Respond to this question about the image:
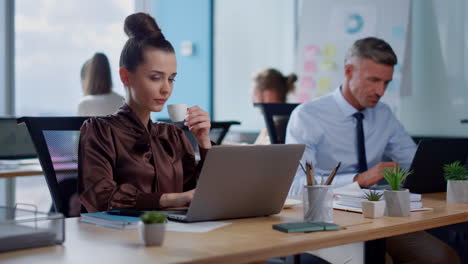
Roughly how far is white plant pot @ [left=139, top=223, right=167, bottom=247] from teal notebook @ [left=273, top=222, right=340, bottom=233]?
314mm

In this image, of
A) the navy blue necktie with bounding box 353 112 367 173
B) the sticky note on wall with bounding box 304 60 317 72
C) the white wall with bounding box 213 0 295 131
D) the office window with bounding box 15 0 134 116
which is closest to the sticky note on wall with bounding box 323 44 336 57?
the sticky note on wall with bounding box 304 60 317 72

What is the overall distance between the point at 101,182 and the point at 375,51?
1590 millimetres

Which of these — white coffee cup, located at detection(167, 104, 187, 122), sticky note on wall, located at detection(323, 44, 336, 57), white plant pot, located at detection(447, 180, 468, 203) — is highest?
sticky note on wall, located at detection(323, 44, 336, 57)

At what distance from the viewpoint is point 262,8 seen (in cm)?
547

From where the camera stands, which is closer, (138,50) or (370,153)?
(138,50)

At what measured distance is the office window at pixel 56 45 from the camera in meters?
4.98

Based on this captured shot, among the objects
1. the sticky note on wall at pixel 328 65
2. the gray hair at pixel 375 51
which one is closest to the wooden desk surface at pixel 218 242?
the gray hair at pixel 375 51

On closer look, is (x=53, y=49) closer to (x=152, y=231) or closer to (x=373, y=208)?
(x=373, y=208)

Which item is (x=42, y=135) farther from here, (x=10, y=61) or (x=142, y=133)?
(x=10, y=61)

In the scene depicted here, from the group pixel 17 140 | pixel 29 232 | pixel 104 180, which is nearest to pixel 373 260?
pixel 104 180

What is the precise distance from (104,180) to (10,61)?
3.49m

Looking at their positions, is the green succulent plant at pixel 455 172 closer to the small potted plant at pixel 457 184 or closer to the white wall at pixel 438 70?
the small potted plant at pixel 457 184

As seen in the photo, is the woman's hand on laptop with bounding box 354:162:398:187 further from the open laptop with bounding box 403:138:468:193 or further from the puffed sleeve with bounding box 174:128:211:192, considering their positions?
the puffed sleeve with bounding box 174:128:211:192

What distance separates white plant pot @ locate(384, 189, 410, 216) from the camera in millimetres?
1687
